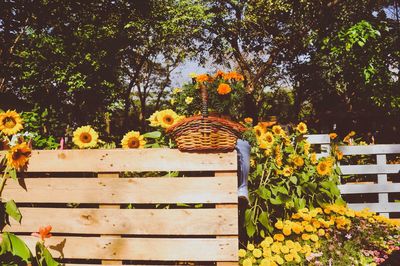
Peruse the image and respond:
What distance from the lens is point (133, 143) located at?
114 inches

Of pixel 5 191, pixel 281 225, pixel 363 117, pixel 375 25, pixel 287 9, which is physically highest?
pixel 287 9

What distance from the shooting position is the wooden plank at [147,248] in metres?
2.56

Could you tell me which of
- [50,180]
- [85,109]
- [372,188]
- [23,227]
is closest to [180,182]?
[50,180]

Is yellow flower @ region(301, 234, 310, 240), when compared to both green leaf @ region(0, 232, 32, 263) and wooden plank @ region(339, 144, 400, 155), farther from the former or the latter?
wooden plank @ region(339, 144, 400, 155)

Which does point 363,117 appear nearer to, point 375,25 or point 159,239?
point 375,25

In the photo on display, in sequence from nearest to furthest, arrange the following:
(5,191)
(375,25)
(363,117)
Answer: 1. (5,191)
2. (375,25)
3. (363,117)

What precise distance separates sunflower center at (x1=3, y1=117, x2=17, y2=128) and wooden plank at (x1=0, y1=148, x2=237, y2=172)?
9.3 inches

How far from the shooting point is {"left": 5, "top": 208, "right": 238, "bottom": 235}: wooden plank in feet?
8.41

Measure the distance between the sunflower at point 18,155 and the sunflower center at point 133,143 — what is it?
68 centimetres

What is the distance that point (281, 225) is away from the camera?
323 cm

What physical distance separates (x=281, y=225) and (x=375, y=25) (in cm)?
391

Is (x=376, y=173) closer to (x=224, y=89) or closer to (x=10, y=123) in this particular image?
(x=224, y=89)

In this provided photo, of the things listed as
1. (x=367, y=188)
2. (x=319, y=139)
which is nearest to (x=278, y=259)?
(x=319, y=139)

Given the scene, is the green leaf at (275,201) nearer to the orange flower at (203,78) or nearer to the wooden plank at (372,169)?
the orange flower at (203,78)
